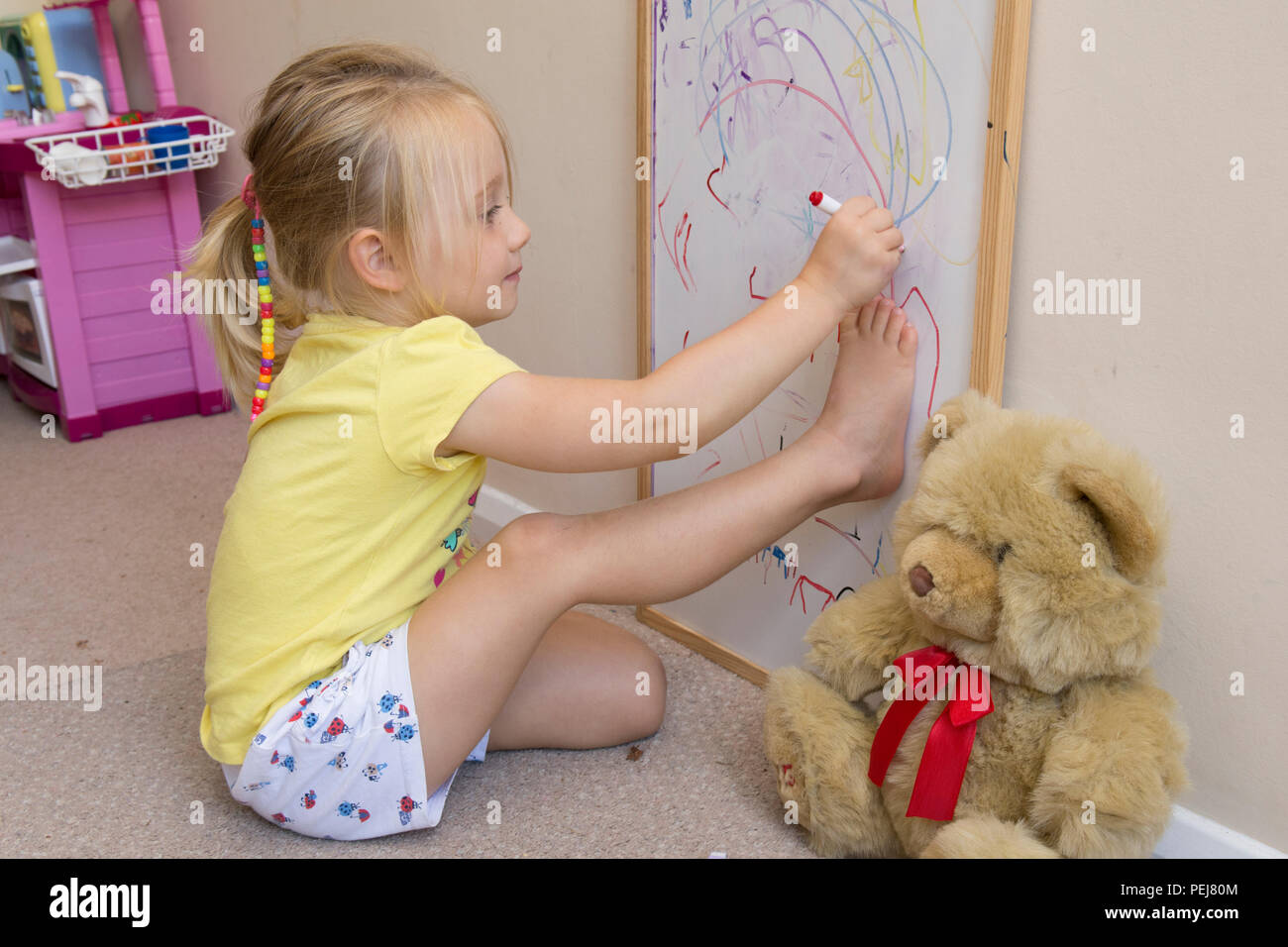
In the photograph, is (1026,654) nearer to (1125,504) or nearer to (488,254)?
(1125,504)

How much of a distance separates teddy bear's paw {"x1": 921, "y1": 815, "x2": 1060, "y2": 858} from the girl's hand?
0.37 m

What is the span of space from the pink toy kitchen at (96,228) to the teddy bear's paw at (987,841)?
4.97 ft

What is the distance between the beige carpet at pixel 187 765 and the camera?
933mm

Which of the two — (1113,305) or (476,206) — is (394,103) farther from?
(1113,305)

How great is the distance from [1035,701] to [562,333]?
2.33 ft

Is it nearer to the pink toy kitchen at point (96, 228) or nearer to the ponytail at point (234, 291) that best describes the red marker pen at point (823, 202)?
the ponytail at point (234, 291)

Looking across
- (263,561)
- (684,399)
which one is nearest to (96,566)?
(263,561)

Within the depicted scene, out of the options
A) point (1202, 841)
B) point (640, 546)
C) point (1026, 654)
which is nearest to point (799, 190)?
point (640, 546)

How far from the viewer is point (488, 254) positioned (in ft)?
3.01

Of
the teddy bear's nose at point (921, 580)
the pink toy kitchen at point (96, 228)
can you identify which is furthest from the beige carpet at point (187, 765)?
the pink toy kitchen at point (96, 228)

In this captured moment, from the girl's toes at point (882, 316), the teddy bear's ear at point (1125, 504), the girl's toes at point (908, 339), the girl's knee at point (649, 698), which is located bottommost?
the girl's knee at point (649, 698)

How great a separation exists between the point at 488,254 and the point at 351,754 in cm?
40

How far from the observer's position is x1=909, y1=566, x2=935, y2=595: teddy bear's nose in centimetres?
75

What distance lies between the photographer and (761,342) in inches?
33.3
